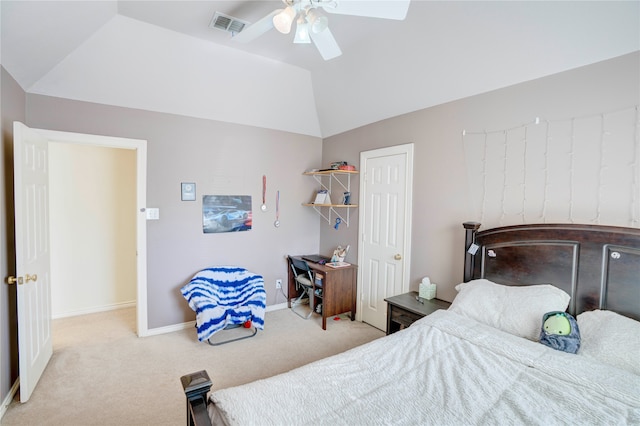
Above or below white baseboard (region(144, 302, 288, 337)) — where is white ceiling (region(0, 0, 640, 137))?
above

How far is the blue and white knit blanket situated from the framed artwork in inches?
19.9

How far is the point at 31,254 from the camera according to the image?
230 centimetres

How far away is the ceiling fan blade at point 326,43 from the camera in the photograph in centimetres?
189

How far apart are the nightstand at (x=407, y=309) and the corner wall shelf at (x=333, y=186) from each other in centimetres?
144

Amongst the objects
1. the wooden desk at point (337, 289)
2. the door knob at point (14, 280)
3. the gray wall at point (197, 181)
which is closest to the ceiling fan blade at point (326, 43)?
the gray wall at point (197, 181)

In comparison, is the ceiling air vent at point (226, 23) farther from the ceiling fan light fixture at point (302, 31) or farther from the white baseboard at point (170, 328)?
the white baseboard at point (170, 328)

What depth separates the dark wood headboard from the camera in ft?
5.75

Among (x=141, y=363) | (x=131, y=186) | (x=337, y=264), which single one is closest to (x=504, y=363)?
(x=337, y=264)

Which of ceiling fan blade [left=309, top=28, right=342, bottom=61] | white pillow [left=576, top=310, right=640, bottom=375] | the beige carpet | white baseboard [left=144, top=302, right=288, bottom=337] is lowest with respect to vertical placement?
the beige carpet

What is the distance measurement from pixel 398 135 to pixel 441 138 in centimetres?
55

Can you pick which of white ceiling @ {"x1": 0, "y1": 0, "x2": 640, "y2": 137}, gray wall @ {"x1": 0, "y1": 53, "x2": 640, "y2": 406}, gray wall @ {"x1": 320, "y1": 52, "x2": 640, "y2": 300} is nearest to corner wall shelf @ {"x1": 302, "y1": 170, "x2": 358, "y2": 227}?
gray wall @ {"x1": 0, "y1": 53, "x2": 640, "y2": 406}

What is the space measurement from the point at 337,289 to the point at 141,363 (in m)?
2.12

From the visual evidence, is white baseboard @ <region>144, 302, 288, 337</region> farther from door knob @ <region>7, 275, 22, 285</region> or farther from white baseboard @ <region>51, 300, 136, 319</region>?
door knob @ <region>7, 275, 22, 285</region>

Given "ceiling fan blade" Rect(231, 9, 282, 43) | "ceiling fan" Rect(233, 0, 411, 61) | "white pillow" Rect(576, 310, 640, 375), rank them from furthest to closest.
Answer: "ceiling fan blade" Rect(231, 9, 282, 43) → "ceiling fan" Rect(233, 0, 411, 61) → "white pillow" Rect(576, 310, 640, 375)
